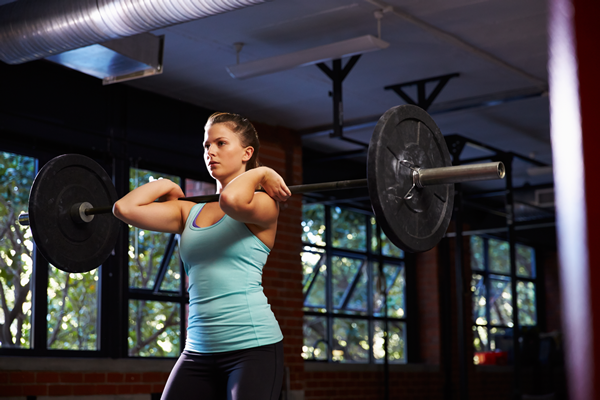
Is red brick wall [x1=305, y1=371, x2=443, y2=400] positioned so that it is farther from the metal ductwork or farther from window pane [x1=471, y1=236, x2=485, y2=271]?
the metal ductwork

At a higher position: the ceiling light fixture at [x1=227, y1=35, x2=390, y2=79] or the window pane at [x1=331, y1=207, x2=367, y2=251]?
the ceiling light fixture at [x1=227, y1=35, x2=390, y2=79]

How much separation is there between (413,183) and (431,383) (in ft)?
23.1

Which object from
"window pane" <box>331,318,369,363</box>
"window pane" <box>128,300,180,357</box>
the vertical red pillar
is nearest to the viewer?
the vertical red pillar

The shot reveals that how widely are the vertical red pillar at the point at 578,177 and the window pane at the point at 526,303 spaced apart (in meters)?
10.8

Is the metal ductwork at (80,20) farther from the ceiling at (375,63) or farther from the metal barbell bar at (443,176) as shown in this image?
the metal barbell bar at (443,176)

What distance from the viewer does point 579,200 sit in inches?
6.6

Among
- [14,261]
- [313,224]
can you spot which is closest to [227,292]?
[14,261]

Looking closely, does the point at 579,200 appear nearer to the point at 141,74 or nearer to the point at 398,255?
the point at 141,74

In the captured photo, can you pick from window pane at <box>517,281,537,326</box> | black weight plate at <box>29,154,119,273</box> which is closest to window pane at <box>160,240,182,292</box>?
black weight plate at <box>29,154,119,273</box>

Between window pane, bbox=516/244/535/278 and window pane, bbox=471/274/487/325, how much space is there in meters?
1.18

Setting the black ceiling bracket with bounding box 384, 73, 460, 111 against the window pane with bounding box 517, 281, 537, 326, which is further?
the window pane with bounding box 517, 281, 537, 326

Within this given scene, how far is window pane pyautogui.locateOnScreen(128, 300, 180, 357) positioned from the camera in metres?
5.09

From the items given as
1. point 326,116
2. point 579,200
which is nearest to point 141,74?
point 326,116

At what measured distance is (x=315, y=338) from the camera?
7.45 metres
